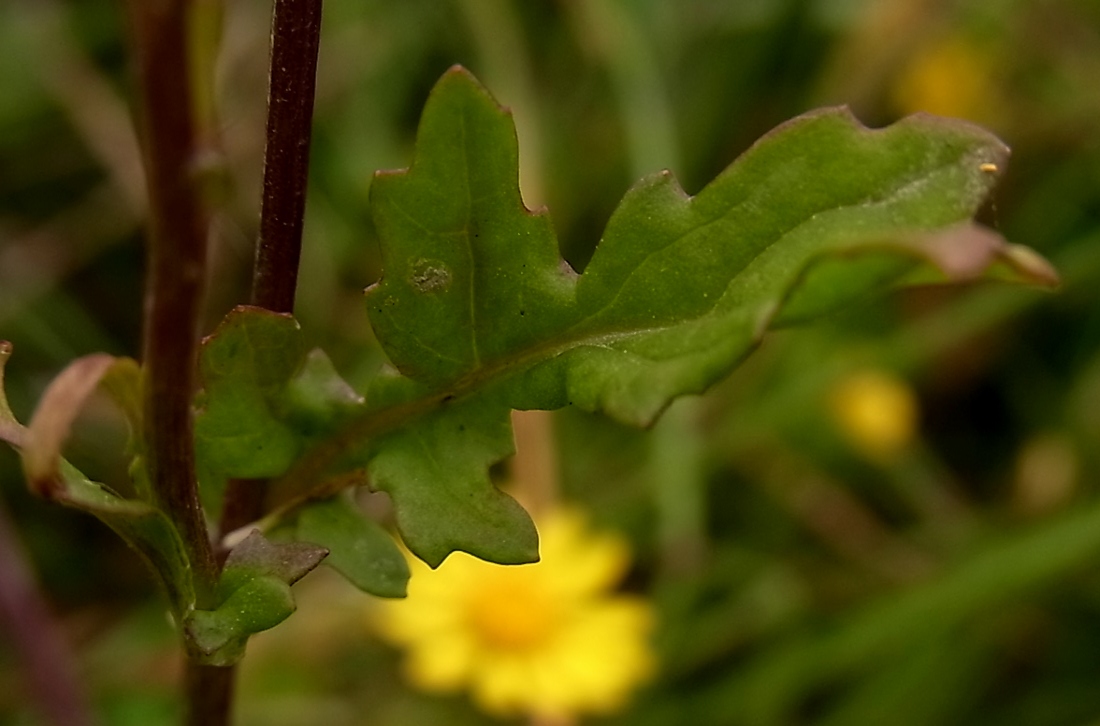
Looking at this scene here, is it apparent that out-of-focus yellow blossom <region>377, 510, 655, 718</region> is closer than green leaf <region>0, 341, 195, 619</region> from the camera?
No

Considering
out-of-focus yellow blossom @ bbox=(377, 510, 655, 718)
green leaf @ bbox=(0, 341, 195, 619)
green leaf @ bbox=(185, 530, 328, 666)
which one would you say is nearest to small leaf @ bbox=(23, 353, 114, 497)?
green leaf @ bbox=(0, 341, 195, 619)

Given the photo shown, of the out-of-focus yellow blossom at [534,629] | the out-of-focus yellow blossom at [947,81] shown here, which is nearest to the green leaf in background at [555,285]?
the out-of-focus yellow blossom at [534,629]

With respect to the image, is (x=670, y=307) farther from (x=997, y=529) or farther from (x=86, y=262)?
(x=86, y=262)

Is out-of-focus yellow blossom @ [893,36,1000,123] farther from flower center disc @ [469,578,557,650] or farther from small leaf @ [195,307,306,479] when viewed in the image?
small leaf @ [195,307,306,479]

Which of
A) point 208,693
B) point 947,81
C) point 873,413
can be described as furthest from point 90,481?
point 947,81

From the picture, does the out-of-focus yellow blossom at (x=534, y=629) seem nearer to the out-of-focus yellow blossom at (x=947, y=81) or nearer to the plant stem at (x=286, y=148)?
the plant stem at (x=286, y=148)

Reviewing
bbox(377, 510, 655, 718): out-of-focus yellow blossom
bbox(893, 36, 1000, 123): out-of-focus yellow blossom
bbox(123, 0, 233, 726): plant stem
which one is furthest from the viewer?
bbox(893, 36, 1000, 123): out-of-focus yellow blossom

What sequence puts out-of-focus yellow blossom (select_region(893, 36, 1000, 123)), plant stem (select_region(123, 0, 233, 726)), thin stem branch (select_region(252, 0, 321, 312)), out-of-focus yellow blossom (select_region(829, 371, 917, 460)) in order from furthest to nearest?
out-of-focus yellow blossom (select_region(893, 36, 1000, 123)), out-of-focus yellow blossom (select_region(829, 371, 917, 460)), thin stem branch (select_region(252, 0, 321, 312)), plant stem (select_region(123, 0, 233, 726))

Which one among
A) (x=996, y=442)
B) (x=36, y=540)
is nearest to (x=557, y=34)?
(x=996, y=442)
